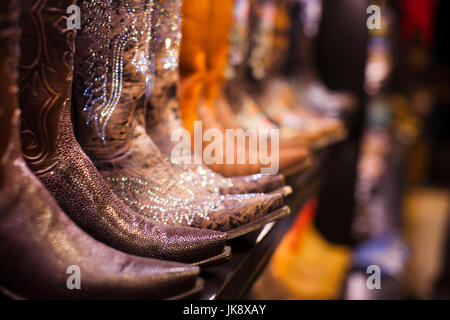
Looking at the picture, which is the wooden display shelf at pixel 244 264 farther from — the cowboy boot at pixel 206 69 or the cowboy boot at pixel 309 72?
the cowboy boot at pixel 309 72

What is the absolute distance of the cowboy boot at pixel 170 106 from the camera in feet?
2.38

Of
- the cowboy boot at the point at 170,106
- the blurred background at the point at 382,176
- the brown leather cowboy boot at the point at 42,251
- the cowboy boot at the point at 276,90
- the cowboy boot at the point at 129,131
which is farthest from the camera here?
the blurred background at the point at 382,176

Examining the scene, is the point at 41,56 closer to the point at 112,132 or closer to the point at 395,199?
the point at 112,132

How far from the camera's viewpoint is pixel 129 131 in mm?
641

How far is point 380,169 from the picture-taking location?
3227 millimetres

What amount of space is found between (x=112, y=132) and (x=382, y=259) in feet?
8.69

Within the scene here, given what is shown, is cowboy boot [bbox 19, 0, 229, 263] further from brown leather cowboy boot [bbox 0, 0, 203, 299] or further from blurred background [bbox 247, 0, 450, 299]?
blurred background [bbox 247, 0, 450, 299]

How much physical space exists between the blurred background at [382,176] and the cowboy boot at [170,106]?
582 millimetres

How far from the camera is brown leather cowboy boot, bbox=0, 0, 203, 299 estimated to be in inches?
16.1

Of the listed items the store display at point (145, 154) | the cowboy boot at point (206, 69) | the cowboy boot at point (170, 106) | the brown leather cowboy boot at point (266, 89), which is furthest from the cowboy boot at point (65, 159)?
the brown leather cowboy boot at point (266, 89)

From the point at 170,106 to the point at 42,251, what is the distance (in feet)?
1.43

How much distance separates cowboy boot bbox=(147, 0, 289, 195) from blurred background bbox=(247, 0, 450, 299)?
0.58 metres

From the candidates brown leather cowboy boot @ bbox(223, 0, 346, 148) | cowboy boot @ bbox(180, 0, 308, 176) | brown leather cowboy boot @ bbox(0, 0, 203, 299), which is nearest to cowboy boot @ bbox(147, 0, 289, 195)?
cowboy boot @ bbox(180, 0, 308, 176)

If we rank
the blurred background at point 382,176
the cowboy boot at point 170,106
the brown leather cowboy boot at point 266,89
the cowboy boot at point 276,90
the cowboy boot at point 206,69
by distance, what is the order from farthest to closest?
the blurred background at point 382,176 < the cowboy boot at point 276,90 < the brown leather cowboy boot at point 266,89 < the cowboy boot at point 206,69 < the cowboy boot at point 170,106
